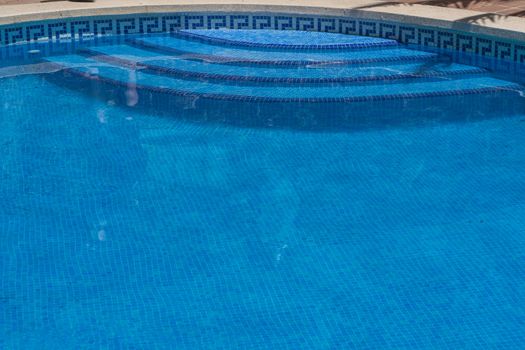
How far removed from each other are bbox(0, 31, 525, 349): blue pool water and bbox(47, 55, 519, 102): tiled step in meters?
0.03

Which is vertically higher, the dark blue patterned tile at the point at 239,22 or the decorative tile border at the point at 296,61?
the dark blue patterned tile at the point at 239,22

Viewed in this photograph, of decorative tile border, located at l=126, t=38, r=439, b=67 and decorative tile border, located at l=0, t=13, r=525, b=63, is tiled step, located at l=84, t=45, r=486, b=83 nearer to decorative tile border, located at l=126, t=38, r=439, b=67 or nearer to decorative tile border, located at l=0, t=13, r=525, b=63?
decorative tile border, located at l=126, t=38, r=439, b=67

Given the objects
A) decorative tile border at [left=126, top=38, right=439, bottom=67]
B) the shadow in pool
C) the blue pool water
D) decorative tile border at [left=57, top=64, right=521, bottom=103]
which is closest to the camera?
the blue pool water

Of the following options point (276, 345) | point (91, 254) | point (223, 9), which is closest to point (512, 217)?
point (276, 345)

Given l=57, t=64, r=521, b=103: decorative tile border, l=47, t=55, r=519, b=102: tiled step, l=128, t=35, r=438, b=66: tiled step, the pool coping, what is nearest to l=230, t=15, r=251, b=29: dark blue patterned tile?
the pool coping

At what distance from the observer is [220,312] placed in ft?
16.0

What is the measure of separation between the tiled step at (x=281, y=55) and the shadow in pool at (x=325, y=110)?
1.36 metres

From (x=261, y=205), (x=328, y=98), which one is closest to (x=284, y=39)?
(x=328, y=98)

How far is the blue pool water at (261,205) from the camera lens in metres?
4.82

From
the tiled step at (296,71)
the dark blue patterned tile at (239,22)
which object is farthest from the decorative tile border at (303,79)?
the dark blue patterned tile at (239,22)

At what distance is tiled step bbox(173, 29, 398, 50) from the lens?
10.1 m

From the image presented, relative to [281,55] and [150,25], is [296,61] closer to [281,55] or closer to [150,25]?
[281,55]

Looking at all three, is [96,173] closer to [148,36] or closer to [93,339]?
[93,339]

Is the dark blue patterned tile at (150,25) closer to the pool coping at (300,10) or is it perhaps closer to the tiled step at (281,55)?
the pool coping at (300,10)
